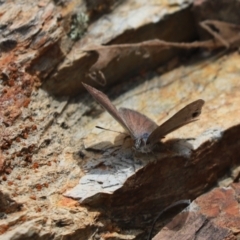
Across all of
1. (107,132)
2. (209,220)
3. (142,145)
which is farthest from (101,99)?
(209,220)

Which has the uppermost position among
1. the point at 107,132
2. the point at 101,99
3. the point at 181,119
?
the point at 101,99

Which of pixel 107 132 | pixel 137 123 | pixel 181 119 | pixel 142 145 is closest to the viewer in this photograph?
pixel 181 119

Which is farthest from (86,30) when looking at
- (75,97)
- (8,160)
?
(8,160)

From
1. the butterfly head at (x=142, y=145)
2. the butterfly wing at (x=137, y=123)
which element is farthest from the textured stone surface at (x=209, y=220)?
the butterfly wing at (x=137, y=123)

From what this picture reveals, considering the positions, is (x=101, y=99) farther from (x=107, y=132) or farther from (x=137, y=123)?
(x=107, y=132)

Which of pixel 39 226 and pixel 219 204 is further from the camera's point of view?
pixel 219 204

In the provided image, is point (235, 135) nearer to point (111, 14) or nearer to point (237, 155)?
point (237, 155)
